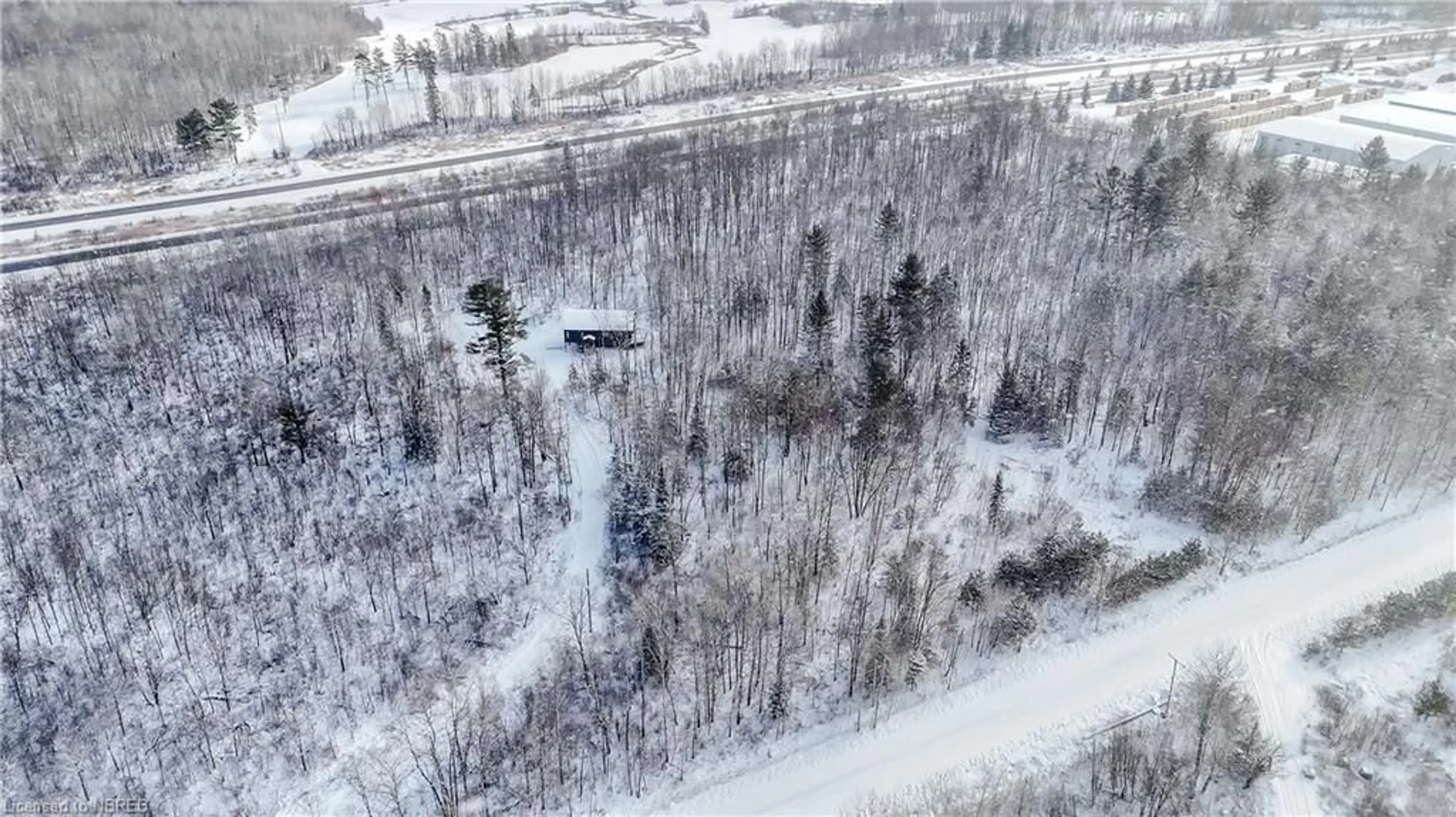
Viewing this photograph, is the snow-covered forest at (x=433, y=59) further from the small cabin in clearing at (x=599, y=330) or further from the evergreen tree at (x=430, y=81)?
the small cabin in clearing at (x=599, y=330)

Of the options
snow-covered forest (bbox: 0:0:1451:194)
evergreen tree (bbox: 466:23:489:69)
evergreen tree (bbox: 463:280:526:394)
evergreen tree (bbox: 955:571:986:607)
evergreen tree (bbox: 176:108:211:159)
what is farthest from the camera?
evergreen tree (bbox: 466:23:489:69)

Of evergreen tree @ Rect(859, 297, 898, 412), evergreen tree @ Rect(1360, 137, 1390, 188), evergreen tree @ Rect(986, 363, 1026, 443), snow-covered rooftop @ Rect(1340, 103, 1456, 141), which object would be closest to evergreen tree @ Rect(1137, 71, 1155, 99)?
snow-covered rooftop @ Rect(1340, 103, 1456, 141)

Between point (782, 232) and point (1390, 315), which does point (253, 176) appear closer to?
point (782, 232)

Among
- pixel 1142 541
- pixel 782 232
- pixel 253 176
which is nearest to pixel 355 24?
pixel 253 176

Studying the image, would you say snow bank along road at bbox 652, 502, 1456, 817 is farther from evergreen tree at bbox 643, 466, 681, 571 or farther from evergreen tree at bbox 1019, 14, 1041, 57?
evergreen tree at bbox 1019, 14, 1041, 57

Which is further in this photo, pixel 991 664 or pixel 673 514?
pixel 673 514

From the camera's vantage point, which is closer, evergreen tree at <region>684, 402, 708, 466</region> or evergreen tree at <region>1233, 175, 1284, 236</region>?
evergreen tree at <region>684, 402, 708, 466</region>

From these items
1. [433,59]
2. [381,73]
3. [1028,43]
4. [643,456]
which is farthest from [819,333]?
[1028,43]
